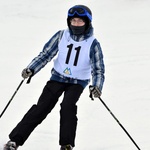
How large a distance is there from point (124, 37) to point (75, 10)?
5.53 meters

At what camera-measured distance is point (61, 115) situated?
17.4 feet

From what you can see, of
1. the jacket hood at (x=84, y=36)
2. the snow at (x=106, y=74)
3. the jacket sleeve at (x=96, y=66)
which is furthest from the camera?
the snow at (x=106, y=74)

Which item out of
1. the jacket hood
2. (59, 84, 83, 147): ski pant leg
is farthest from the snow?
the jacket hood

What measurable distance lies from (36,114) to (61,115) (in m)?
0.28

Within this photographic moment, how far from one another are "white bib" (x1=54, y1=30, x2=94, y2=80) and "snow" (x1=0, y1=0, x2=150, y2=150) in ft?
3.18

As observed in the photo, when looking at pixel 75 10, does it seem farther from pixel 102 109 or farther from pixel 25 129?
pixel 102 109

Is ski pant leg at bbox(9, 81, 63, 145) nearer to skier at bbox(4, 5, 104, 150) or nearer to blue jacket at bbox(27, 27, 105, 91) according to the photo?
skier at bbox(4, 5, 104, 150)

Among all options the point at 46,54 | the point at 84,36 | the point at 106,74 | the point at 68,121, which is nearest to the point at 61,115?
the point at 68,121

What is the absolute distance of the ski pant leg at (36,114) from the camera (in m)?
5.26

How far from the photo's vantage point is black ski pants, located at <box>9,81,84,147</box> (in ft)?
17.1

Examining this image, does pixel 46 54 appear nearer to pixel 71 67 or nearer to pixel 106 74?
pixel 71 67

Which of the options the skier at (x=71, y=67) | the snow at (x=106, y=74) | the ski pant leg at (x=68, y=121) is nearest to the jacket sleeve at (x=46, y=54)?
the skier at (x=71, y=67)

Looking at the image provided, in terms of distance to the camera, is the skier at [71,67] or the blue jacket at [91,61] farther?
the blue jacket at [91,61]

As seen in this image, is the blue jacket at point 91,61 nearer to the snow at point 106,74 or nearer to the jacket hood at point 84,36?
the jacket hood at point 84,36
